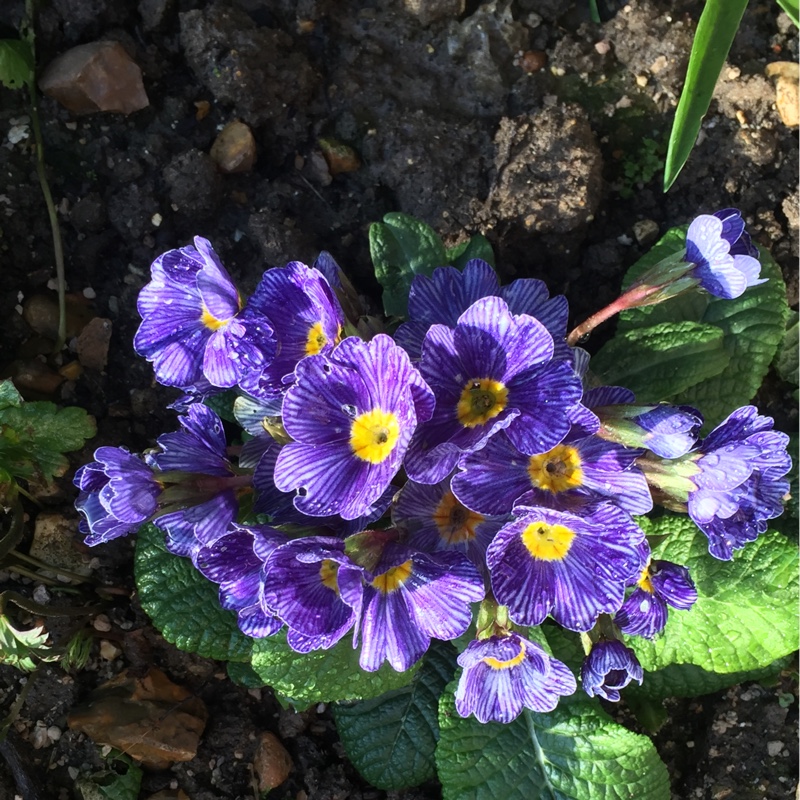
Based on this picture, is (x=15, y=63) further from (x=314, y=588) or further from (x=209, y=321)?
(x=314, y=588)

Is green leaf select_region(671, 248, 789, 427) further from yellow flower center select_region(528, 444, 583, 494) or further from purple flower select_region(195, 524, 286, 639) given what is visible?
purple flower select_region(195, 524, 286, 639)

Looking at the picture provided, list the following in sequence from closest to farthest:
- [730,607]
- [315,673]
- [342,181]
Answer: [315,673], [730,607], [342,181]

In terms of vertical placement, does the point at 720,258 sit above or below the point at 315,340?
above

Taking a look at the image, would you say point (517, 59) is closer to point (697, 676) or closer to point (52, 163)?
point (52, 163)

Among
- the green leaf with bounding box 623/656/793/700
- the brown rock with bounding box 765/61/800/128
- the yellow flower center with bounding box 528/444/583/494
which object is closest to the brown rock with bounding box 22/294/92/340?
the yellow flower center with bounding box 528/444/583/494

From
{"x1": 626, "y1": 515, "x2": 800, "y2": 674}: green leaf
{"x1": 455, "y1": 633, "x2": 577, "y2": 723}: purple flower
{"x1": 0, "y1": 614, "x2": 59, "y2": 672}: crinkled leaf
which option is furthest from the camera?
{"x1": 626, "y1": 515, "x2": 800, "y2": 674}: green leaf

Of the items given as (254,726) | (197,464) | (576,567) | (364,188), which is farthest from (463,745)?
(364,188)

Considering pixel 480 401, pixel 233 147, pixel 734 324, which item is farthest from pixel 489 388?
pixel 233 147
